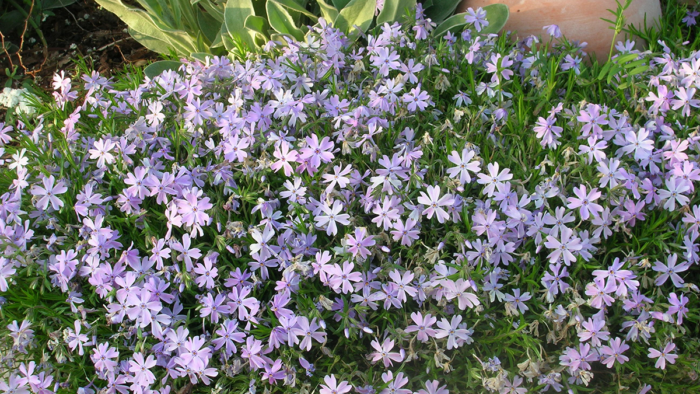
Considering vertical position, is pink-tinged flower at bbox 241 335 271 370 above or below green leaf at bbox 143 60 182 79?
below

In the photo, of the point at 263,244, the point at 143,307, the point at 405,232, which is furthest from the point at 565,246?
the point at 143,307

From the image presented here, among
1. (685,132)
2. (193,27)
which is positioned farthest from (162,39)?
(685,132)

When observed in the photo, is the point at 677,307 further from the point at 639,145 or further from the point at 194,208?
the point at 194,208

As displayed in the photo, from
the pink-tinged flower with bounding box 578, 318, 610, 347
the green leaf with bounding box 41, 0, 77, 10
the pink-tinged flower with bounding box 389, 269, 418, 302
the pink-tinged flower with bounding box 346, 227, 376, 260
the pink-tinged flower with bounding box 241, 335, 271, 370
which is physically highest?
the green leaf with bounding box 41, 0, 77, 10

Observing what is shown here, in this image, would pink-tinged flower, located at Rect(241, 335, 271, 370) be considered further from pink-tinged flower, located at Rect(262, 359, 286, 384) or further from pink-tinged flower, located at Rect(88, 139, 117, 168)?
pink-tinged flower, located at Rect(88, 139, 117, 168)

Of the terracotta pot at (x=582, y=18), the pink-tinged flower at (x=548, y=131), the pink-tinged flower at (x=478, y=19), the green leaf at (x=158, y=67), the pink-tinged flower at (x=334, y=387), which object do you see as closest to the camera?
the pink-tinged flower at (x=334, y=387)

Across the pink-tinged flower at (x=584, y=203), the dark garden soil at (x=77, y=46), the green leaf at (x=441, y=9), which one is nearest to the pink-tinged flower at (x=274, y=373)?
the pink-tinged flower at (x=584, y=203)

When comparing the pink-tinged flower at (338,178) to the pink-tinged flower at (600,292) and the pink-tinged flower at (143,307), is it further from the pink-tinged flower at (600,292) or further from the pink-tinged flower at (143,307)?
the pink-tinged flower at (600,292)

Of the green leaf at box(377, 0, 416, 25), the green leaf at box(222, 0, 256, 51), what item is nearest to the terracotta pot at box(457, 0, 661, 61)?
the green leaf at box(377, 0, 416, 25)
